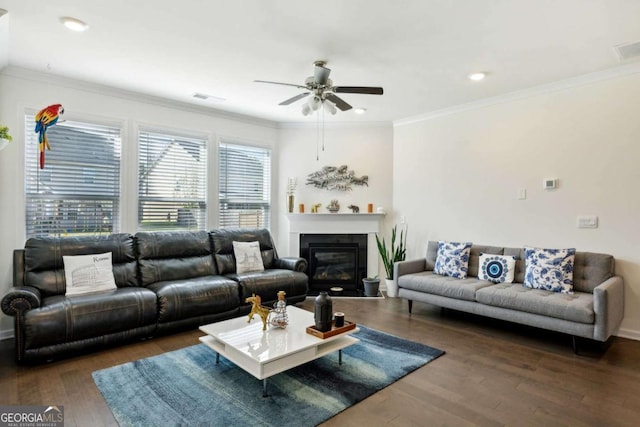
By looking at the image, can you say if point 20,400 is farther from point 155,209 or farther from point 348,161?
point 348,161

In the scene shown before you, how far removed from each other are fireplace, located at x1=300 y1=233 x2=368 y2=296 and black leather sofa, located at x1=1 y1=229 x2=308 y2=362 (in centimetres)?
84

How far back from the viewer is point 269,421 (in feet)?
6.86

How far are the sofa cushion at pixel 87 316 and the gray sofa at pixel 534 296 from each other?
9.52ft

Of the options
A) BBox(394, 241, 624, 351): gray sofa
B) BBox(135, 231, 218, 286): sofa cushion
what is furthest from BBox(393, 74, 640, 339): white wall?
BBox(135, 231, 218, 286): sofa cushion

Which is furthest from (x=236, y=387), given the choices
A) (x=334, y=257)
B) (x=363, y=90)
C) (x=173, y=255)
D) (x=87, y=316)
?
(x=334, y=257)

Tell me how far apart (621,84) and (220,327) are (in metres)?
4.50

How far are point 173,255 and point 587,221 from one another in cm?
466

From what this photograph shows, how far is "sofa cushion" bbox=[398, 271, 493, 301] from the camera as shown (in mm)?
3750

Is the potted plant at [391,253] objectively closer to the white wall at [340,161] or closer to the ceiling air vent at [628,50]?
the white wall at [340,161]

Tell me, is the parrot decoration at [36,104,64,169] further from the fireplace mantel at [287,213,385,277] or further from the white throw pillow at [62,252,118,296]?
the fireplace mantel at [287,213,385,277]

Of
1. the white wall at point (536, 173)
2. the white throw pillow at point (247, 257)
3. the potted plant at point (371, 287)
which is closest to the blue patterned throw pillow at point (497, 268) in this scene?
the white wall at point (536, 173)

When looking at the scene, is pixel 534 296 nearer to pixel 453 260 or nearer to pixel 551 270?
pixel 551 270

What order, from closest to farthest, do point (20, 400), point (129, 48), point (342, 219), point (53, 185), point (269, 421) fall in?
point (269, 421), point (20, 400), point (129, 48), point (53, 185), point (342, 219)

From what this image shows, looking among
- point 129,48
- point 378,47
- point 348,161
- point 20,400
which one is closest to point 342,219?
point 348,161
